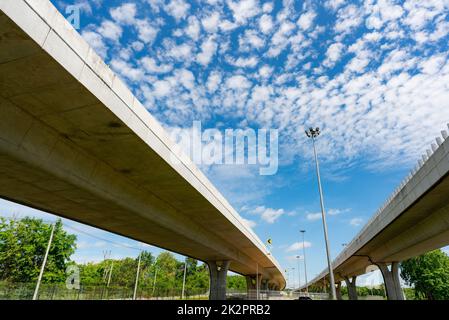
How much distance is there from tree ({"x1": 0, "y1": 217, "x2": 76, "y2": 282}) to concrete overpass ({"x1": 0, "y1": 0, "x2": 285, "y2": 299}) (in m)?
44.4

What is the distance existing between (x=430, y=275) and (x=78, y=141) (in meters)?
85.6

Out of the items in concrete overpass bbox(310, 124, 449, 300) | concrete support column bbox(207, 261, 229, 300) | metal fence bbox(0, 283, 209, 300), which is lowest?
metal fence bbox(0, 283, 209, 300)

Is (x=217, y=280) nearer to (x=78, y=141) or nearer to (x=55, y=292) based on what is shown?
(x=55, y=292)

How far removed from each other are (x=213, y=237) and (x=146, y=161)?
14480 mm

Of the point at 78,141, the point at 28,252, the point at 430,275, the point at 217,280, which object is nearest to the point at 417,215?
the point at 78,141

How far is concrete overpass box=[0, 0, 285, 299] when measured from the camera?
616cm

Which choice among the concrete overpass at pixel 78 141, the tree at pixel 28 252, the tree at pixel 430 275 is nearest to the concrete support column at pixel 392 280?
the concrete overpass at pixel 78 141

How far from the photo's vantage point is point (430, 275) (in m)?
69.5

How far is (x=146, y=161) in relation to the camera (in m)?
11.0

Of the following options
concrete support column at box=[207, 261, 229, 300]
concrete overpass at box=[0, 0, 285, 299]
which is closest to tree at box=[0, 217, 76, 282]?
concrete support column at box=[207, 261, 229, 300]

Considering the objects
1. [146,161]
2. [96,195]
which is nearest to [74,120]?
[146,161]

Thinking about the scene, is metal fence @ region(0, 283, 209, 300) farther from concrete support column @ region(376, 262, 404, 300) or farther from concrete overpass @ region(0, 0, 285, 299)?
concrete support column @ region(376, 262, 404, 300)

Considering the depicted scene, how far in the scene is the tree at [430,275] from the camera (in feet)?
218
